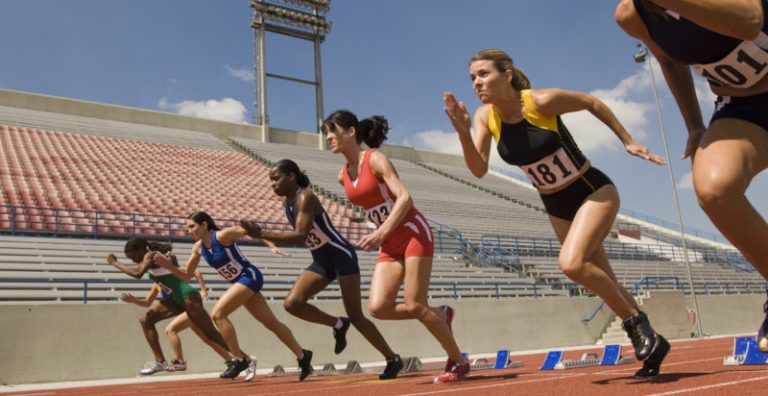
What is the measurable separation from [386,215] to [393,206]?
18cm

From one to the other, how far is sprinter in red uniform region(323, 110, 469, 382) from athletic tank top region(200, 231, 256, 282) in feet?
7.23

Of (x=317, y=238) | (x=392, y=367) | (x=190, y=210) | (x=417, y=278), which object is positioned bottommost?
(x=392, y=367)

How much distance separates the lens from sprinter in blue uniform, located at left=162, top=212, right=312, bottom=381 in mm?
7156

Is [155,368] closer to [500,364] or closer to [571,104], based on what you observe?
[500,364]

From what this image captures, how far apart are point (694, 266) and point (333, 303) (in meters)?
20.2

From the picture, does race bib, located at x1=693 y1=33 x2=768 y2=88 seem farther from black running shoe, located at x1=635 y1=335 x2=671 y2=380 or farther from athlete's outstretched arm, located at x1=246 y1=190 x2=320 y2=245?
athlete's outstretched arm, located at x1=246 y1=190 x2=320 y2=245

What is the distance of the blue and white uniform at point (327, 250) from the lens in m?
6.22

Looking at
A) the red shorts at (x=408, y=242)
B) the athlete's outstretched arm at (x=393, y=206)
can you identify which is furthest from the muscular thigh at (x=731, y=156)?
the red shorts at (x=408, y=242)

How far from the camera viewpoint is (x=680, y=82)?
298cm

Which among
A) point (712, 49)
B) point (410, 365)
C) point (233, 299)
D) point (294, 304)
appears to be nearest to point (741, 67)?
point (712, 49)

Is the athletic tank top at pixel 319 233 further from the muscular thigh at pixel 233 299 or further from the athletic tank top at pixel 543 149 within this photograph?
the athletic tank top at pixel 543 149

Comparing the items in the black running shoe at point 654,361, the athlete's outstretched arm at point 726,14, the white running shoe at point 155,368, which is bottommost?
the white running shoe at point 155,368

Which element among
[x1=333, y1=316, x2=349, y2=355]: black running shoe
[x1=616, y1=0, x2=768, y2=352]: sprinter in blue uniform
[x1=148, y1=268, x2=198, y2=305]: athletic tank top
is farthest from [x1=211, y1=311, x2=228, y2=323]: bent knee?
[x1=616, y1=0, x2=768, y2=352]: sprinter in blue uniform

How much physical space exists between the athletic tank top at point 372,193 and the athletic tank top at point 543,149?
149cm
